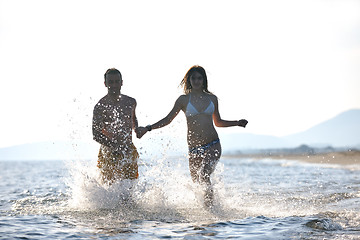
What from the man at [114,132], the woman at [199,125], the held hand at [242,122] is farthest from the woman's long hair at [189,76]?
the man at [114,132]

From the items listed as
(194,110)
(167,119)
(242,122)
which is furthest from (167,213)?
(242,122)

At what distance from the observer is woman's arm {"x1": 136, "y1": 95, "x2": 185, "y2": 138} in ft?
21.3

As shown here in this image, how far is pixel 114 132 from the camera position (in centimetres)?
651

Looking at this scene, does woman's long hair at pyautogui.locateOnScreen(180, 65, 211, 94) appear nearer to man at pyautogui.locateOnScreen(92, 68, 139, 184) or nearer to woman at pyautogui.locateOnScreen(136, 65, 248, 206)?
woman at pyautogui.locateOnScreen(136, 65, 248, 206)

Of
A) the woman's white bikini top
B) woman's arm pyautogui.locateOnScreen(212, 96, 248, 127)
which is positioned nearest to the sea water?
woman's arm pyautogui.locateOnScreen(212, 96, 248, 127)

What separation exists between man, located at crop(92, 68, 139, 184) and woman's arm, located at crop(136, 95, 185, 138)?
0.21 meters

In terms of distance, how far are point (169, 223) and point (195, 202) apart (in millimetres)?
1190

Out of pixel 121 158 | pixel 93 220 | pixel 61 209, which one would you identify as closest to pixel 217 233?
pixel 93 220

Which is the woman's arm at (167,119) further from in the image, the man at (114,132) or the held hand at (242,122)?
the held hand at (242,122)

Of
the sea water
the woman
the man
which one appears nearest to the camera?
the sea water

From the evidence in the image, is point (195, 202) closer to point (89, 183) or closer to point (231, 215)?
point (231, 215)

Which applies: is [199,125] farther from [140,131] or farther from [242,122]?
[140,131]

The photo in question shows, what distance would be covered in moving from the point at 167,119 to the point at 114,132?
817 millimetres

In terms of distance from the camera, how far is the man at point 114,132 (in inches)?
255
